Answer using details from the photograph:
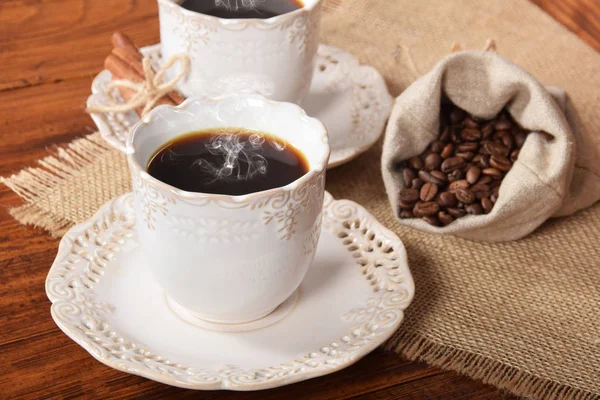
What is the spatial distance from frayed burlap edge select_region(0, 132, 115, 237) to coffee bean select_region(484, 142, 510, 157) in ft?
2.03

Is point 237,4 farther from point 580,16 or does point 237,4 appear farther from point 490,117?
point 580,16

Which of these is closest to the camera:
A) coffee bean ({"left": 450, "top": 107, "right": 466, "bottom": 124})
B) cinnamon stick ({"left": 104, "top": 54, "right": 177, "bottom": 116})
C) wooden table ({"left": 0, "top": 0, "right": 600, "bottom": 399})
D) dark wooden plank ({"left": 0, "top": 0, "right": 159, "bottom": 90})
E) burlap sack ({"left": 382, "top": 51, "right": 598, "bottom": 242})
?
wooden table ({"left": 0, "top": 0, "right": 600, "bottom": 399})

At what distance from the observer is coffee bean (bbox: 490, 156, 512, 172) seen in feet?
3.93

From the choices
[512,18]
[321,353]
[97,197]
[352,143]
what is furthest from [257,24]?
[512,18]

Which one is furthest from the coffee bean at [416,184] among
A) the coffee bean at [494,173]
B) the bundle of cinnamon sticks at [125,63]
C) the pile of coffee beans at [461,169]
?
the bundle of cinnamon sticks at [125,63]

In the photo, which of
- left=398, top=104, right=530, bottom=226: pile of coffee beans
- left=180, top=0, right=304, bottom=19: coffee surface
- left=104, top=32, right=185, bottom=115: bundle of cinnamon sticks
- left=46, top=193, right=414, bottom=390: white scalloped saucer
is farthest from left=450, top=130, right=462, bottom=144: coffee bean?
left=104, top=32, right=185, bottom=115: bundle of cinnamon sticks

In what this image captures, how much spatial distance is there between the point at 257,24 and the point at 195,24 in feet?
0.32

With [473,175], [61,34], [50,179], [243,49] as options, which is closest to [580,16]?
[473,175]

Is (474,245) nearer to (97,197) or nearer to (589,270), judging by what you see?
(589,270)

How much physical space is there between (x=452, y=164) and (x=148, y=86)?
50 centimetres

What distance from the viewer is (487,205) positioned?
119 centimetres

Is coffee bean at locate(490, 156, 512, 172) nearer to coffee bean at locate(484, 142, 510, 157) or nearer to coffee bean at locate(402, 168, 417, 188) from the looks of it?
coffee bean at locate(484, 142, 510, 157)

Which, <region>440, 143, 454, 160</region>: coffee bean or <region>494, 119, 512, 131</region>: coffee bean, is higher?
<region>494, 119, 512, 131</region>: coffee bean

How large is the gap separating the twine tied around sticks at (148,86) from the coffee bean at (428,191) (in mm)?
415
